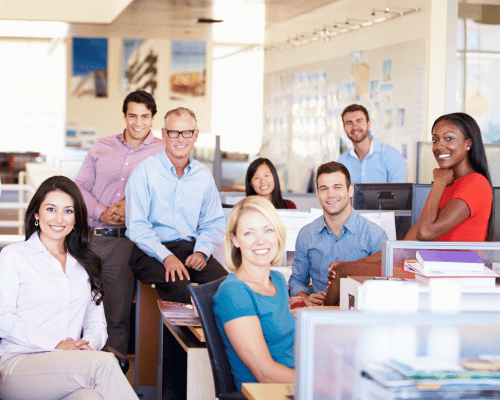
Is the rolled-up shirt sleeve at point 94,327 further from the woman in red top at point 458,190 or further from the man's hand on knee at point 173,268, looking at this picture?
the woman in red top at point 458,190

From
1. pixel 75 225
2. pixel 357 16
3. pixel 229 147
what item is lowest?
pixel 75 225

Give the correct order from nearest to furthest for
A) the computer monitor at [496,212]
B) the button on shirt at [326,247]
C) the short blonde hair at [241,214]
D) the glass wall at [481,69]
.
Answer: the short blonde hair at [241,214] → the computer monitor at [496,212] → the button on shirt at [326,247] → the glass wall at [481,69]

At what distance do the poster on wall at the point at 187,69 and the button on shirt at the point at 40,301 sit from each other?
10.5 m

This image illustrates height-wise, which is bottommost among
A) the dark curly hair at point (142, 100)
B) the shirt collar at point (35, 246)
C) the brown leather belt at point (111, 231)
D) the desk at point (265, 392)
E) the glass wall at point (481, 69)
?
the desk at point (265, 392)

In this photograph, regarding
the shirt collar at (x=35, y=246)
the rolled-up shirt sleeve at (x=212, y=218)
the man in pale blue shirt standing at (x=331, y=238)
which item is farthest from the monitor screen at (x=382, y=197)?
the shirt collar at (x=35, y=246)

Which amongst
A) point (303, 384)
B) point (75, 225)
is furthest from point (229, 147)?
point (303, 384)

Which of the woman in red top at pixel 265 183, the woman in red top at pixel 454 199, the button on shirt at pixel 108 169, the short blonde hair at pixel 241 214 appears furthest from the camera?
the woman in red top at pixel 265 183

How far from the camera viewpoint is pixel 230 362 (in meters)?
2.13

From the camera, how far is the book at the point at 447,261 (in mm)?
2227

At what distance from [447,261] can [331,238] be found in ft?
3.38

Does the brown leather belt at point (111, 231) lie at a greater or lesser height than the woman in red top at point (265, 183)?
lesser

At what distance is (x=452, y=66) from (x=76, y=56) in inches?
365

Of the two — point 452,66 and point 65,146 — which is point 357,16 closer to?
point 452,66

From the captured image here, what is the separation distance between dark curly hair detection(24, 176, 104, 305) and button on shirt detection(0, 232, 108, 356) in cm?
3
